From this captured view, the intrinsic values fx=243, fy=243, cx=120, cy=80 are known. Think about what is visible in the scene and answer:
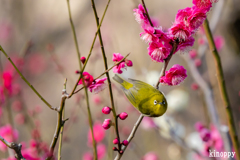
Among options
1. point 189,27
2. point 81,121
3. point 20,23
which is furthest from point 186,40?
point 20,23

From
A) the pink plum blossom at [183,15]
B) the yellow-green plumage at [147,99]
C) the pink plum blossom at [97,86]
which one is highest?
the pink plum blossom at [183,15]

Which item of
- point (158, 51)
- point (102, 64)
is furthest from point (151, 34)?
point (102, 64)

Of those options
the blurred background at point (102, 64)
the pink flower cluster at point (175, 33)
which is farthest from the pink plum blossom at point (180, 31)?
the blurred background at point (102, 64)

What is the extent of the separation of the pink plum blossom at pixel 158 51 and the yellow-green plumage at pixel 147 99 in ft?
0.22

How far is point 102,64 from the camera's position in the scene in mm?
2158

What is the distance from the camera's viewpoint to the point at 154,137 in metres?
1.84

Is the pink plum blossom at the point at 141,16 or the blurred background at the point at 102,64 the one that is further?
the blurred background at the point at 102,64

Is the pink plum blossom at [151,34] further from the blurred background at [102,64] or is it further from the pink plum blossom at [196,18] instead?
the blurred background at [102,64]

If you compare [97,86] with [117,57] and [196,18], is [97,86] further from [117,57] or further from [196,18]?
[196,18]

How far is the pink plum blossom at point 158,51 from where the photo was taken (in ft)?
1.46

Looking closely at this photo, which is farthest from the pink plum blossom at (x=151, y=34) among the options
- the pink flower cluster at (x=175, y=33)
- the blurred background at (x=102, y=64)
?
the blurred background at (x=102, y=64)

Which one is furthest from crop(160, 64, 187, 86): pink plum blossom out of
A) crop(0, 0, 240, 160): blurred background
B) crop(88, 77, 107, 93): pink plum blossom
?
crop(0, 0, 240, 160): blurred background

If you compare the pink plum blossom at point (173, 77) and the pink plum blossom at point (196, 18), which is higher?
the pink plum blossom at point (196, 18)

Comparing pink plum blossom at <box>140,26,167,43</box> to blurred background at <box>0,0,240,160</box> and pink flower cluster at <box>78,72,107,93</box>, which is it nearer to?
pink flower cluster at <box>78,72,107,93</box>
